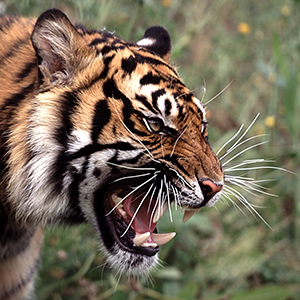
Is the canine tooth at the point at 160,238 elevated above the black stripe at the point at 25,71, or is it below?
below

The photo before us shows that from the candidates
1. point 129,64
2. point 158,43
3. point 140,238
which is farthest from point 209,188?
point 158,43

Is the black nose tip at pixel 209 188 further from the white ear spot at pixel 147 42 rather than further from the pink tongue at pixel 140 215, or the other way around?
the white ear spot at pixel 147 42

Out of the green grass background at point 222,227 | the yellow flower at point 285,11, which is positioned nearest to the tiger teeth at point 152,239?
the green grass background at point 222,227

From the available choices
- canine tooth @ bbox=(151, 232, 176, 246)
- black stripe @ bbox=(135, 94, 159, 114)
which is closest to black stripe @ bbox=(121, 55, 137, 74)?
black stripe @ bbox=(135, 94, 159, 114)

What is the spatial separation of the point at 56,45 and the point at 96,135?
383 millimetres

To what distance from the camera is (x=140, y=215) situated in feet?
6.41

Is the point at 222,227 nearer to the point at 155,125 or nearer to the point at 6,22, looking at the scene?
the point at 155,125

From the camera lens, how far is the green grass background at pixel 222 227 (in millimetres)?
2748

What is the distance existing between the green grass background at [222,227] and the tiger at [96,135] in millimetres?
317

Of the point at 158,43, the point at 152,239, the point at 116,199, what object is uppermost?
the point at 158,43

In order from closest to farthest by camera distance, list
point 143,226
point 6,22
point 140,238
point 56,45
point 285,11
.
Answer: point 56,45 < point 140,238 < point 143,226 < point 6,22 < point 285,11

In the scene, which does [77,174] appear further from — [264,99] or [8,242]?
[264,99]

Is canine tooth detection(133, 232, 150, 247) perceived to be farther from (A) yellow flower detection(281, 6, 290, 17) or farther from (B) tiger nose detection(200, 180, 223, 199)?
(A) yellow flower detection(281, 6, 290, 17)

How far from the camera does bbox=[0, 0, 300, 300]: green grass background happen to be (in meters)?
2.75
